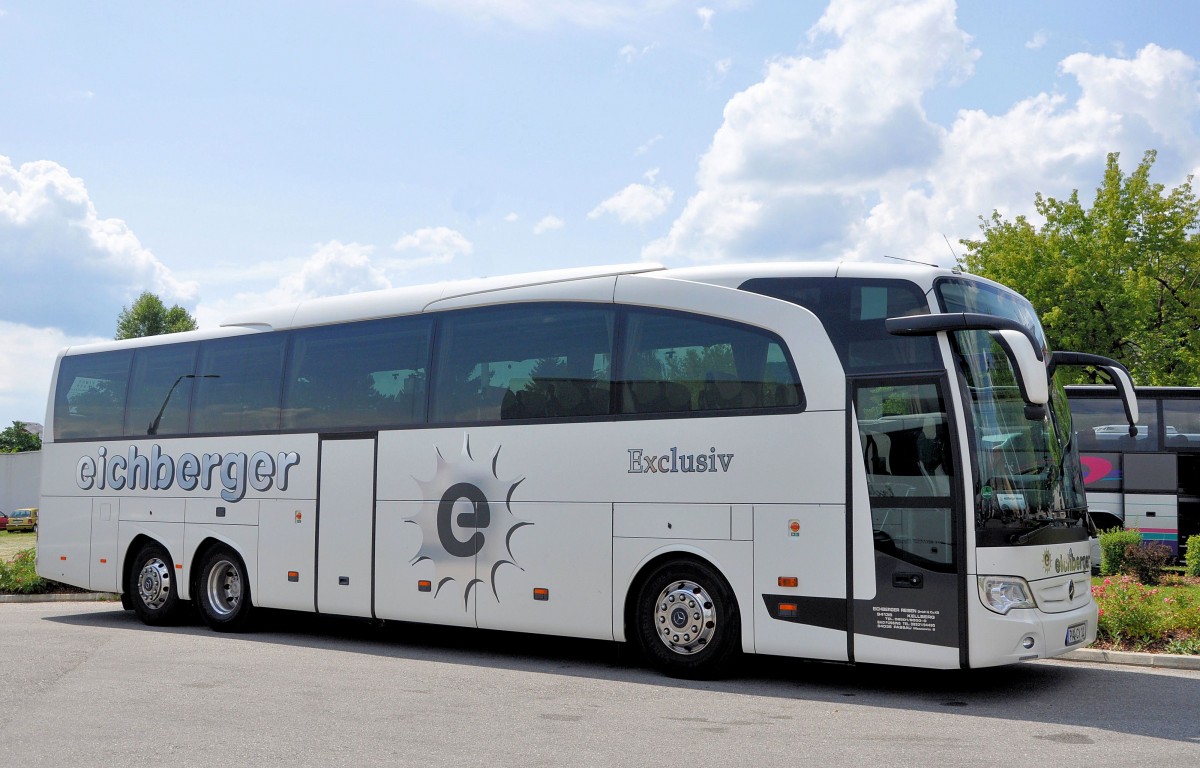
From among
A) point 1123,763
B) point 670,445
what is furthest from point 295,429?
point 1123,763

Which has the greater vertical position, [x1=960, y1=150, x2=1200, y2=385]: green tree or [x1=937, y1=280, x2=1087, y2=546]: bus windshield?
[x1=960, y1=150, x2=1200, y2=385]: green tree

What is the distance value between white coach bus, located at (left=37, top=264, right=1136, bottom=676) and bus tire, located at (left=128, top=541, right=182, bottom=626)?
9cm

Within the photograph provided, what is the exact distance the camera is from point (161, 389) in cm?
1583

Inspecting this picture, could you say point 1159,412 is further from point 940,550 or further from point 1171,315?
point 940,550

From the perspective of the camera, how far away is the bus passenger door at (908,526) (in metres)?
9.41

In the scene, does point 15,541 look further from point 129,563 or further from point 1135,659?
point 1135,659

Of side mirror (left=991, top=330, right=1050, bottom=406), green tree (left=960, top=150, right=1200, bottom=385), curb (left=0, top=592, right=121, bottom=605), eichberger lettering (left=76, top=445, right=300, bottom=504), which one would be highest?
green tree (left=960, top=150, right=1200, bottom=385)

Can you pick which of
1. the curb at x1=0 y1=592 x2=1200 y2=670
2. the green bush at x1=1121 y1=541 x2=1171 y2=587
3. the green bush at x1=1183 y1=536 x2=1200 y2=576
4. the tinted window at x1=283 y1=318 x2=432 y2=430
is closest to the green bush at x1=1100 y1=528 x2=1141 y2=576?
the green bush at x1=1121 y1=541 x2=1171 y2=587

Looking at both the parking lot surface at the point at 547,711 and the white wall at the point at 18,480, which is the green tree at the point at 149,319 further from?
the parking lot surface at the point at 547,711

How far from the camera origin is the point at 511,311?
483 inches

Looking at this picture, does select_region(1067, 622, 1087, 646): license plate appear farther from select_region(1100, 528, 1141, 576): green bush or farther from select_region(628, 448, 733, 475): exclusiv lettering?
select_region(1100, 528, 1141, 576): green bush

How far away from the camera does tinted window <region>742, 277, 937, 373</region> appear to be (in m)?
9.77

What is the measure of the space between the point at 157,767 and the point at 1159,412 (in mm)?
22188

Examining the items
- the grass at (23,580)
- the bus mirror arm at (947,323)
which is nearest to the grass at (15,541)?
the grass at (23,580)
